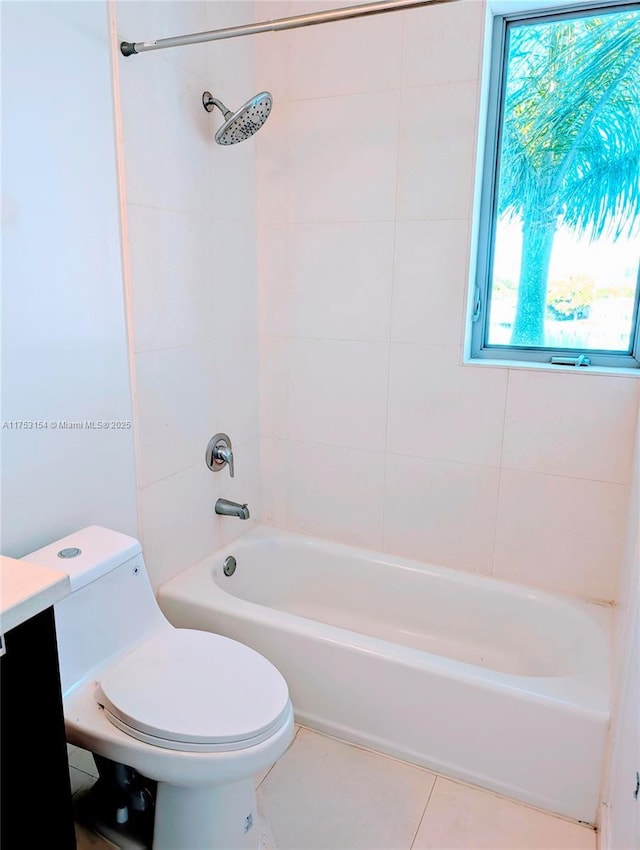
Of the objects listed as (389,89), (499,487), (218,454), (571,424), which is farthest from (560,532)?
(389,89)

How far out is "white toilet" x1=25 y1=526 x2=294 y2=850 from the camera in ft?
4.05

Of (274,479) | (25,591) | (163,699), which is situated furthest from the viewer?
(274,479)

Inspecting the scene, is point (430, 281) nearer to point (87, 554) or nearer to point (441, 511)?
point (441, 511)

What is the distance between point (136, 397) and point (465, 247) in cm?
116

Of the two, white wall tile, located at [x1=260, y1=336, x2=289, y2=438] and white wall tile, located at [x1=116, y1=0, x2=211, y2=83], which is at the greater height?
white wall tile, located at [x1=116, y1=0, x2=211, y2=83]

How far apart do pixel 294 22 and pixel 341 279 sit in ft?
2.99

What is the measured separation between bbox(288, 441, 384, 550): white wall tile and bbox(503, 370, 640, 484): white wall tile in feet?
1.72

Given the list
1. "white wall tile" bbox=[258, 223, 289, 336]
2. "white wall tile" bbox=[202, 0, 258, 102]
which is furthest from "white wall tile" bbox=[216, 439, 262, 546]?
"white wall tile" bbox=[202, 0, 258, 102]

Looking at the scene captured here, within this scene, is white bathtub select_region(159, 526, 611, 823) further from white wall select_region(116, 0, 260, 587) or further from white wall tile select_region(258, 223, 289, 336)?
white wall tile select_region(258, 223, 289, 336)

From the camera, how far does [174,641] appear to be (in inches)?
60.1

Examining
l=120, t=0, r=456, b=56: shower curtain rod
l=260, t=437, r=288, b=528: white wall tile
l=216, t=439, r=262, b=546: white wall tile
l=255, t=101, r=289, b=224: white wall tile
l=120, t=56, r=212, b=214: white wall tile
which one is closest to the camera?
l=120, t=0, r=456, b=56: shower curtain rod

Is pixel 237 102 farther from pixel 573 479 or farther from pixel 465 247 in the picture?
pixel 573 479

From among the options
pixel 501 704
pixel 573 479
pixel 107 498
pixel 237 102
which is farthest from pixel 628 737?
pixel 237 102

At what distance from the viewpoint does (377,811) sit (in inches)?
62.2
